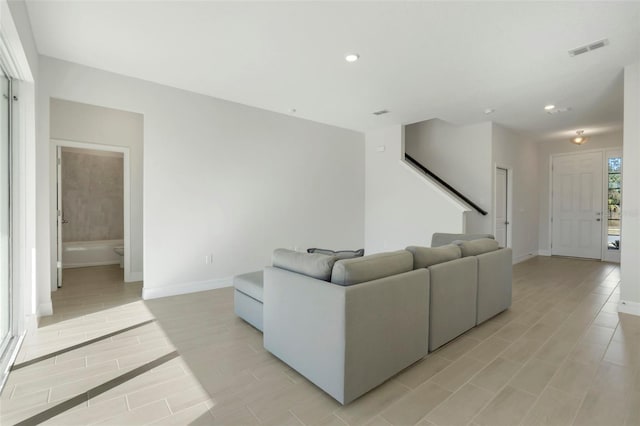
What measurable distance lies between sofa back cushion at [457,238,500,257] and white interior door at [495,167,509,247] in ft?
10.3

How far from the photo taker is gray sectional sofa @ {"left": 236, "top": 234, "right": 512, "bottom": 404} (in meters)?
1.84

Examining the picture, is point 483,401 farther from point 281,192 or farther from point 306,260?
point 281,192

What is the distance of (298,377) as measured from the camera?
7.11ft

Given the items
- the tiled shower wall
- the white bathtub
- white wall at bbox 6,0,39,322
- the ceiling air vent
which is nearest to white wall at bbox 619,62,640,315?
the ceiling air vent

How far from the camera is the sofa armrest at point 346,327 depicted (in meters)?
1.82

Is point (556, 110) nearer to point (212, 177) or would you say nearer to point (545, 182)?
point (545, 182)

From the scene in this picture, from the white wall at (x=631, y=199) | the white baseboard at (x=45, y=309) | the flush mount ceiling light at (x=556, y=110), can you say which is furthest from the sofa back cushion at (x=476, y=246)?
the white baseboard at (x=45, y=309)

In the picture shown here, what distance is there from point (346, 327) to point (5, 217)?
2.96 metres

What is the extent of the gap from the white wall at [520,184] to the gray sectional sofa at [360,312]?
3.97 metres

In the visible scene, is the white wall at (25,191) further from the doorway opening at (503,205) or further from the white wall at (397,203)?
the doorway opening at (503,205)

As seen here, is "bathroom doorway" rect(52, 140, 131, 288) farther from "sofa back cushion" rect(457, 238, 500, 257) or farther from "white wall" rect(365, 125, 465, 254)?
"sofa back cushion" rect(457, 238, 500, 257)

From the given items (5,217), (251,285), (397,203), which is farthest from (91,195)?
(397,203)

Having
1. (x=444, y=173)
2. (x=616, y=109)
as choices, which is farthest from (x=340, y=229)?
(x=616, y=109)

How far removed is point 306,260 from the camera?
2.20 m
